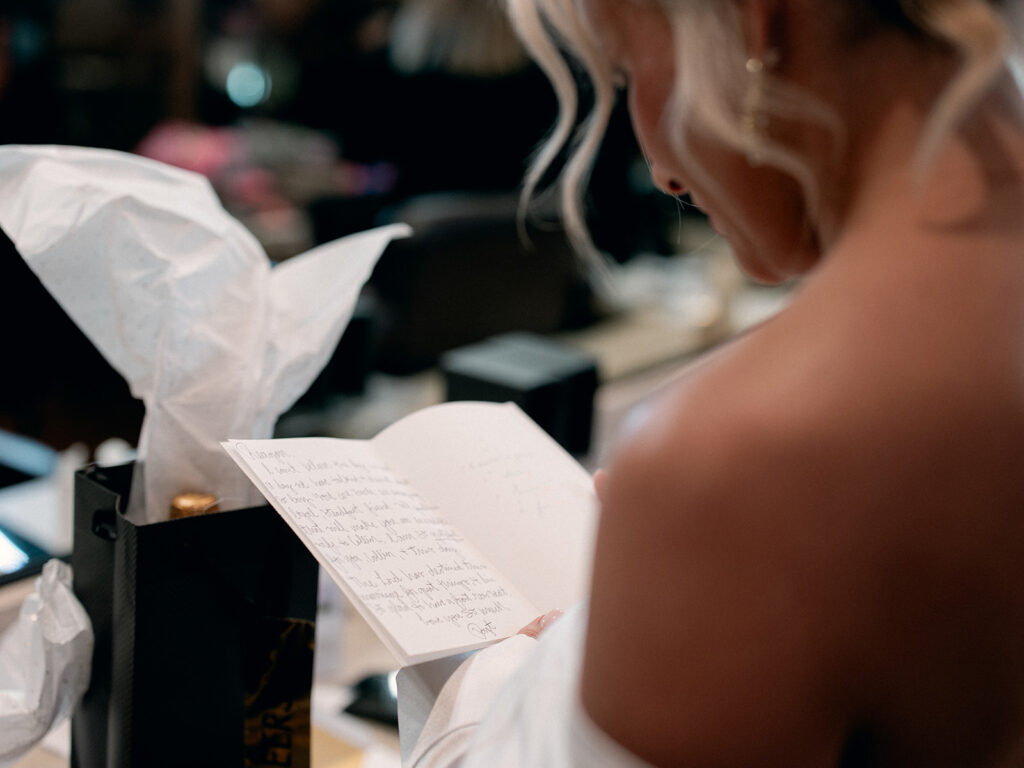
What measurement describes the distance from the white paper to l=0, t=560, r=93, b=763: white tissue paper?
0.81 feet

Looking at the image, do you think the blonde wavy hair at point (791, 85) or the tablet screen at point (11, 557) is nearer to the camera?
the blonde wavy hair at point (791, 85)

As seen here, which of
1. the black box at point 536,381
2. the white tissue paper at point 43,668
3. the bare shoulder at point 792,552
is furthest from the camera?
the black box at point 536,381

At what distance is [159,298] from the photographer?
33.5 inches

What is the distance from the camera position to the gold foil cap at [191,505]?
2.74 ft

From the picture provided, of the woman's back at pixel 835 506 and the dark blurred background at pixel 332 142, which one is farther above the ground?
the woman's back at pixel 835 506

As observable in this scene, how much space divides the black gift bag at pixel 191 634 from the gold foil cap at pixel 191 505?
0.15 ft

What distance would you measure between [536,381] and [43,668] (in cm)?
78

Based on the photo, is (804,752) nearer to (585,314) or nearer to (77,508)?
(77,508)

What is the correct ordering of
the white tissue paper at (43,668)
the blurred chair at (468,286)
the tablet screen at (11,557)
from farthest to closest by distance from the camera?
the blurred chair at (468,286) → the tablet screen at (11,557) → the white tissue paper at (43,668)

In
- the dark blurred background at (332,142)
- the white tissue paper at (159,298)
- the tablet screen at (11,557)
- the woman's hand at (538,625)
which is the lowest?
the dark blurred background at (332,142)

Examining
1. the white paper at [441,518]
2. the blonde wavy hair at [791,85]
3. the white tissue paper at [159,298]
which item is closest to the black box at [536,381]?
the white paper at [441,518]

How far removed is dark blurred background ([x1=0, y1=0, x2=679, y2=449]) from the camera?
2695 mm

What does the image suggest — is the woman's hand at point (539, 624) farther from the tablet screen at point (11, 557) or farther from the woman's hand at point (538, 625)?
the tablet screen at point (11, 557)

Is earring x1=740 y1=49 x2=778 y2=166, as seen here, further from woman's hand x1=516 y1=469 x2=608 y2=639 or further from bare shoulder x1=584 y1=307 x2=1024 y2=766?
woman's hand x1=516 y1=469 x2=608 y2=639
